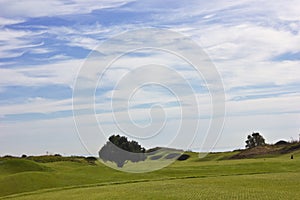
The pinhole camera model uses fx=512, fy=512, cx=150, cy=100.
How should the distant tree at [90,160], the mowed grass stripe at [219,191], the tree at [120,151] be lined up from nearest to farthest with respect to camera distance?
the mowed grass stripe at [219,191] → the tree at [120,151] → the distant tree at [90,160]

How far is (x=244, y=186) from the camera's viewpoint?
1826 inches

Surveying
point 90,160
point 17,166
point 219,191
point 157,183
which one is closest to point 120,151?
point 17,166

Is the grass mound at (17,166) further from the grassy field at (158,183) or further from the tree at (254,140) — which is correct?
the tree at (254,140)

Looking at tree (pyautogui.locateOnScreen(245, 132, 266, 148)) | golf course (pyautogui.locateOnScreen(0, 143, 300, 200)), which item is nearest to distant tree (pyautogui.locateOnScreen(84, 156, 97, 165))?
golf course (pyautogui.locateOnScreen(0, 143, 300, 200))

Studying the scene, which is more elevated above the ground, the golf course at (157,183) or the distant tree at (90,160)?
the distant tree at (90,160)

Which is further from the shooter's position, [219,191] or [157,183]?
[157,183]

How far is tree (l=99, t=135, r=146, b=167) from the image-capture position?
98.4m

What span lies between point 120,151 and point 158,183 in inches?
1779

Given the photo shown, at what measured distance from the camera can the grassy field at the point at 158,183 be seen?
42312 mm

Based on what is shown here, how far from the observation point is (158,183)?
55.4 m

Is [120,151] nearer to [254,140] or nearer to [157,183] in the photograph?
[157,183]

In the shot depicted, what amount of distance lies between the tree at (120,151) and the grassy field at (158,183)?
16715 mm

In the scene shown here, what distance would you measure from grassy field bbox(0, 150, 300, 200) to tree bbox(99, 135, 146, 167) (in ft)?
54.8

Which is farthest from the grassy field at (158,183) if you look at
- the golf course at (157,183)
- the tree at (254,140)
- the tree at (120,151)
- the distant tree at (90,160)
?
the tree at (254,140)
